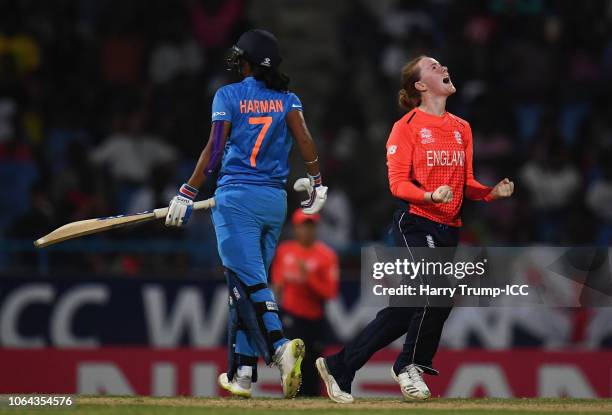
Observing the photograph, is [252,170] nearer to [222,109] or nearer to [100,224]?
[222,109]

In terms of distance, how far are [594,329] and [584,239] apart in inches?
40.9

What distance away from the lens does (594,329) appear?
15.1 metres

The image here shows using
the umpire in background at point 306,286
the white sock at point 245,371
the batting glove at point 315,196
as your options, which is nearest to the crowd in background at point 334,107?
the umpire in background at point 306,286

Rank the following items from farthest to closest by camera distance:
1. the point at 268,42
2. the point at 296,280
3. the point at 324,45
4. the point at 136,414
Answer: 1. the point at 324,45
2. the point at 296,280
3. the point at 268,42
4. the point at 136,414

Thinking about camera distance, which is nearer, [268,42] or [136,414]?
[136,414]

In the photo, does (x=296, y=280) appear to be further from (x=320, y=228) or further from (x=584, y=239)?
(x=584, y=239)

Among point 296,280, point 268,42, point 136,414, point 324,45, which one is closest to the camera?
point 136,414

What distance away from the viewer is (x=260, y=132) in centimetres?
970

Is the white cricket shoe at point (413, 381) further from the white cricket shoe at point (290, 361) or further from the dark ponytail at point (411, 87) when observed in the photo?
the dark ponytail at point (411, 87)

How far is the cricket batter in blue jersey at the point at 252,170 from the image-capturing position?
31.6 feet

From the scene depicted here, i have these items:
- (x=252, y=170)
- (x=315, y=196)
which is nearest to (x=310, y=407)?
(x=315, y=196)

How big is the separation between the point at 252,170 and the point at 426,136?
1.23m

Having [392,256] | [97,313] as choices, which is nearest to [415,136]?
[392,256]

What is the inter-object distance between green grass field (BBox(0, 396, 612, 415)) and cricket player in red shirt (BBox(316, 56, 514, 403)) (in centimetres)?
29
